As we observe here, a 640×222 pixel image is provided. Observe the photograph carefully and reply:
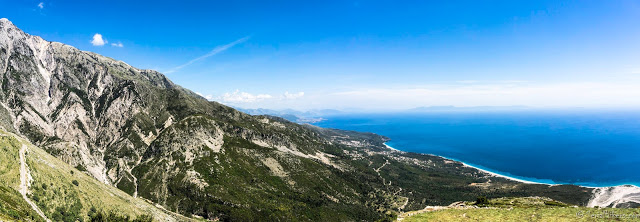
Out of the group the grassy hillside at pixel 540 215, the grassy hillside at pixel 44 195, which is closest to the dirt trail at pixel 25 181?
the grassy hillside at pixel 44 195

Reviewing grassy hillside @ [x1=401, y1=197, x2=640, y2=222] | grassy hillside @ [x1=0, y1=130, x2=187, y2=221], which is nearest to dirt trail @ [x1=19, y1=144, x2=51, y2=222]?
grassy hillside @ [x1=0, y1=130, x2=187, y2=221]

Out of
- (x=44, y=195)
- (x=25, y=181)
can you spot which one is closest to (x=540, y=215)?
(x=44, y=195)

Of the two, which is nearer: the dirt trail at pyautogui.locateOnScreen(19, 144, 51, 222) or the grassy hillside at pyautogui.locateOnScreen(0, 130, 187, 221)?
the grassy hillside at pyautogui.locateOnScreen(0, 130, 187, 221)

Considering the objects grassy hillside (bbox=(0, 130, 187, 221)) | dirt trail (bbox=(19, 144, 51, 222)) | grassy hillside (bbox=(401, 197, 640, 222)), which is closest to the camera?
grassy hillside (bbox=(401, 197, 640, 222))

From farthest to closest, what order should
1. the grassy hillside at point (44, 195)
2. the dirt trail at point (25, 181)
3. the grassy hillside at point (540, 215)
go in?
the dirt trail at point (25, 181) → the grassy hillside at point (44, 195) → the grassy hillside at point (540, 215)

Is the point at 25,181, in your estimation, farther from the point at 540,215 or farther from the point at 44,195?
the point at 540,215

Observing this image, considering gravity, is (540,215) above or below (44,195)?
above

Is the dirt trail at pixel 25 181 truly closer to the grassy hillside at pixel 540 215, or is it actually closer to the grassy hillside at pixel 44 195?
the grassy hillside at pixel 44 195

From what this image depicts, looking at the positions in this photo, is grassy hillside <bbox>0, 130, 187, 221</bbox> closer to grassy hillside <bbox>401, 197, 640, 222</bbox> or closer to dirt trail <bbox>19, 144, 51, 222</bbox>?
dirt trail <bbox>19, 144, 51, 222</bbox>

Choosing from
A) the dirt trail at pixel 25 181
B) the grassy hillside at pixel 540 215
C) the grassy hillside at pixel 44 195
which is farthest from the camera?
the dirt trail at pixel 25 181

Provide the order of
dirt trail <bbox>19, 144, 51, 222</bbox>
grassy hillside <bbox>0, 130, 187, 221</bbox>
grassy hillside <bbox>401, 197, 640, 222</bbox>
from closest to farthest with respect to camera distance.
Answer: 1. grassy hillside <bbox>401, 197, 640, 222</bbox>
2. grassy hillside <bbox>0, 130, 187, 221</bbox>
3. dirt trail <bbox>19, 144, 51, 222</bbox>

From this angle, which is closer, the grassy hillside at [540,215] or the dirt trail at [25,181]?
the grassy hillside at [540,215]
